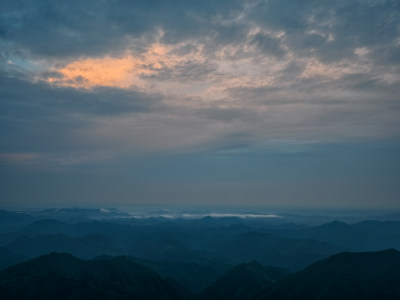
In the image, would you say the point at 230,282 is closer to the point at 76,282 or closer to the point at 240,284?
the point at 240,284

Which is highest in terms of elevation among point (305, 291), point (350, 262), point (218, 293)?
point (350, 262)

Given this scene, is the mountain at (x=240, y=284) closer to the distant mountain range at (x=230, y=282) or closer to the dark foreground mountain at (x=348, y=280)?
the distant mountain range at (x=230, y=282)

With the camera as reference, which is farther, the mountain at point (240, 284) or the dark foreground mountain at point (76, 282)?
the mountain at point (240, 284)

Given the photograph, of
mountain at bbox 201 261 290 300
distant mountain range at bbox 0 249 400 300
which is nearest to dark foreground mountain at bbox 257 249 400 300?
distant mountain range at bbox 0 249 400 300

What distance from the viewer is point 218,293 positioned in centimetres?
17888

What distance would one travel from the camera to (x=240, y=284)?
180625 millimetres

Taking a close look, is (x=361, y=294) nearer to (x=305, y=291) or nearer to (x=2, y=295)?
(x=305, y=291)

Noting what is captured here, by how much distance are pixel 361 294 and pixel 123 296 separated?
324 feet

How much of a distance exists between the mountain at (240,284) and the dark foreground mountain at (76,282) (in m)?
18.8

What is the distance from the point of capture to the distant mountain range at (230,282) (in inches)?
5172

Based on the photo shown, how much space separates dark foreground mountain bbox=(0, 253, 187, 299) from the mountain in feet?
61.7

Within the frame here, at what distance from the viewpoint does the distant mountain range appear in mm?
131375

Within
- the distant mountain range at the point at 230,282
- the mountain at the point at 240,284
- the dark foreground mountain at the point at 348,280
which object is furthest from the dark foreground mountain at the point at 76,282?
the dark foreground mountain at the point at 348,280

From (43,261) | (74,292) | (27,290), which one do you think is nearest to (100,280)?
(74,292)
